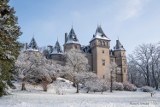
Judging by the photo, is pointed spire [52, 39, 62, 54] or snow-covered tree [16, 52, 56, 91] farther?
pointed spire [52, 39, 62, 54]

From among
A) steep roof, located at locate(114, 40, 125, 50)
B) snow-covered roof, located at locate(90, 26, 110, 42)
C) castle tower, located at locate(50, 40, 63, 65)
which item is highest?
snow-covered roof, located at locate(90, 26, 110, 42)

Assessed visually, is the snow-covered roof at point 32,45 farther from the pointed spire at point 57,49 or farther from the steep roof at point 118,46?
the steep roof at point 118,46

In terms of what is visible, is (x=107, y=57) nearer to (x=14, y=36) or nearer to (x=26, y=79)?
(x=26, y=79)

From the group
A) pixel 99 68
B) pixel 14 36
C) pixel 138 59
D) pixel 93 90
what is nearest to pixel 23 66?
pixel 93 90

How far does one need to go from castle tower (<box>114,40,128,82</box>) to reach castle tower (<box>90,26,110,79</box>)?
522cm

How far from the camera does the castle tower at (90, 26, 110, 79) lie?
187 feet

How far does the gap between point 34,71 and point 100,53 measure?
28.4m

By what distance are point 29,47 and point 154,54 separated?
3200 cm

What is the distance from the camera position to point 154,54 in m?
51.5

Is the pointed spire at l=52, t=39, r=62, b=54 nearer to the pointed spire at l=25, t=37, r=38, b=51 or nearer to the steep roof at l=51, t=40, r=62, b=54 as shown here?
the steep roof at l=51, t=40, r=62, b=54

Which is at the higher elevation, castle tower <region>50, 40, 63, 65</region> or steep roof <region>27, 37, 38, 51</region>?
steep roof <region>27, 37, 38, 51</region>

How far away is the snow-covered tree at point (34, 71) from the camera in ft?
102

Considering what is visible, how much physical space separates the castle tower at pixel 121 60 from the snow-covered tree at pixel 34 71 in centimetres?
3230

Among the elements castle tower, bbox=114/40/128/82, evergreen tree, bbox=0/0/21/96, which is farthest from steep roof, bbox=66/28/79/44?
evergreen tree, bbox=0/0/21/96
